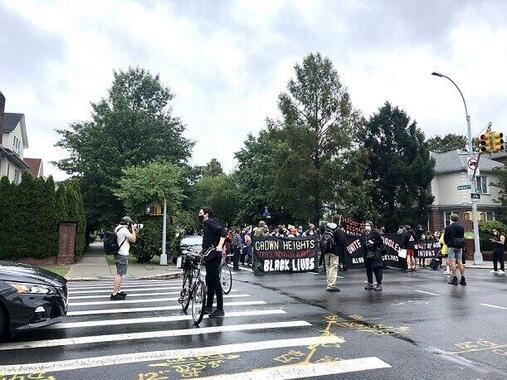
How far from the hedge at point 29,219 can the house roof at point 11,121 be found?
18452 millimetres

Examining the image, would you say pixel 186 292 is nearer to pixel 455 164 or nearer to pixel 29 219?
pixel 29 219

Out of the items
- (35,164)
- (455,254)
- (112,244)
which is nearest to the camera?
(112,244)

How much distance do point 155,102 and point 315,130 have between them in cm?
1437

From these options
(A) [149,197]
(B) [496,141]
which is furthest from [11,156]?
(B) [496,141]

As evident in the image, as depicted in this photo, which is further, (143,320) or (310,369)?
(143,320)

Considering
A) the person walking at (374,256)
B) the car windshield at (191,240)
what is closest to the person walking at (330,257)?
the person walking at (374,256)

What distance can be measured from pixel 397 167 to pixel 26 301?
3456 centimetres

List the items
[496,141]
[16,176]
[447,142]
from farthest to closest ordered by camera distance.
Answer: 1. [447,142]
2. [16,176]
3. [496,141]

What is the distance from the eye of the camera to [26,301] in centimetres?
605

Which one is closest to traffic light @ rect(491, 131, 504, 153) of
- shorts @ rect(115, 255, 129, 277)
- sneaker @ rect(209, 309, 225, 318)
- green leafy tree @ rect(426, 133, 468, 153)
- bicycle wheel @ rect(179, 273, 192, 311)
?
bicycle wheel @ rect(179, 273, 192, 311)

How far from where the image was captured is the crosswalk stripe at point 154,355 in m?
5.05

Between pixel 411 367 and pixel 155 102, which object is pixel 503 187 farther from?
pixel 411 367

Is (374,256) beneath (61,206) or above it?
beneath

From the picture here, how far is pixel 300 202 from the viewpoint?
32312 millimetres
